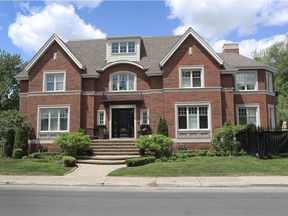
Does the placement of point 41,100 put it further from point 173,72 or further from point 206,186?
point 206,186

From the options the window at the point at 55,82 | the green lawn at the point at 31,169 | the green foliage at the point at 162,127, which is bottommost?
the green lawn at the point at 31,169

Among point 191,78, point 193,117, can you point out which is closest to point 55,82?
point 191,78

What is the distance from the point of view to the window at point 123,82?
1005 inches

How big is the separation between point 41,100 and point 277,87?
120 feet

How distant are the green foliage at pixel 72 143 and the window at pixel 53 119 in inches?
148

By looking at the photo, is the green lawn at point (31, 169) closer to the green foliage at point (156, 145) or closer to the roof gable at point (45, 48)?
the green foliage at point (156, 145)

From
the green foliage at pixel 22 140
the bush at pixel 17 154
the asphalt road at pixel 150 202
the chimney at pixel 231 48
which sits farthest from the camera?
the chimney at pixel 231 48

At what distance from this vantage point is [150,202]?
9031 millimetres

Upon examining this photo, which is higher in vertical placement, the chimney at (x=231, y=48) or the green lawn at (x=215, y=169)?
the chimney at (x=231, y=48)

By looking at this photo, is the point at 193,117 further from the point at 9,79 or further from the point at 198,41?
the point at 9,79

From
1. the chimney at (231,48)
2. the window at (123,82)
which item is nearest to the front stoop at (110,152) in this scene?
the window at (123,82)

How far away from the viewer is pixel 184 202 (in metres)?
9.00

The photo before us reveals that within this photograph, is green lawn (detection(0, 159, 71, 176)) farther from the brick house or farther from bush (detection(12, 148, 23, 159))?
the brick house

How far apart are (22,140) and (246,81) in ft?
60.2
